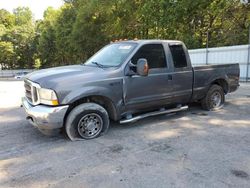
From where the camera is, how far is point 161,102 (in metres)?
6.56

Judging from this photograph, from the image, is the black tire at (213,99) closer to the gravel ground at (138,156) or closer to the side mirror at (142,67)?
the gravel ground at (138,156)

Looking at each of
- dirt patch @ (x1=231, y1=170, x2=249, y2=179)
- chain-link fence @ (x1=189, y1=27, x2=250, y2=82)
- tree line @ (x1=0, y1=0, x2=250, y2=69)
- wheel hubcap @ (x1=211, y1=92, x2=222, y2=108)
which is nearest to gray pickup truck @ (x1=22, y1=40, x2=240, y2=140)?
wheel hubcap @ (x1=211, y1=92, x2=222, y2=108)

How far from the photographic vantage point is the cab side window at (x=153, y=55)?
6227 millimetres

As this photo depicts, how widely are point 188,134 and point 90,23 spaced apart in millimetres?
34852

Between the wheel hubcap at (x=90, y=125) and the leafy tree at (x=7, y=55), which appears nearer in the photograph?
the wheel hubcap at (x=90, y=125)

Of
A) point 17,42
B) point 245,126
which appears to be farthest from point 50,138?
point 17,42

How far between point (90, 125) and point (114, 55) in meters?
1.68

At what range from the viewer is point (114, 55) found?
6.36m

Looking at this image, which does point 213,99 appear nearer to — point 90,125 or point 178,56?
point 178,56

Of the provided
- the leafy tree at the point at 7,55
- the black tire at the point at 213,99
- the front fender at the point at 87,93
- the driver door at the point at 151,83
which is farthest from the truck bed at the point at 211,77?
the leafy tree at the point at 7,55

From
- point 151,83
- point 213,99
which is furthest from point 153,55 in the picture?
point 213,99

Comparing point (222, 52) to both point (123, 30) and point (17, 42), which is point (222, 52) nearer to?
point (123, 30)

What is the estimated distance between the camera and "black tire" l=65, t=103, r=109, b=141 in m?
5.37

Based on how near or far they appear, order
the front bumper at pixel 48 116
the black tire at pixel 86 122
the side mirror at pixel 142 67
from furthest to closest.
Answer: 1. the side mirror at pixel 142 67
2. the black tire at pixel 86 122
3. the front bumper at pixel 48 116
